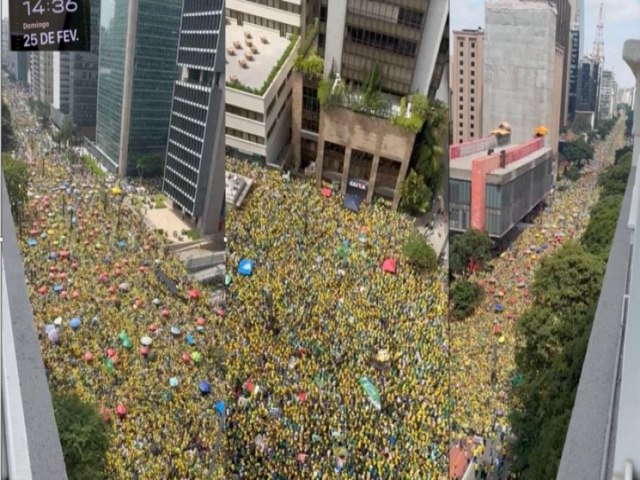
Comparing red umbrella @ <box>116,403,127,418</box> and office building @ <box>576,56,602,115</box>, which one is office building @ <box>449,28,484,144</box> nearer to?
office building @ <box>576,56,602,115</box>

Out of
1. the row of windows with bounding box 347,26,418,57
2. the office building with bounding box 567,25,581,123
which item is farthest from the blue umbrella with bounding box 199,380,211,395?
the office building with bounding box 567,25,581,123

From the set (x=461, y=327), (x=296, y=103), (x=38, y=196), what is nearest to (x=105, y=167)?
(x=38, y=196)

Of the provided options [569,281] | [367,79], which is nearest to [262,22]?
[367,79]

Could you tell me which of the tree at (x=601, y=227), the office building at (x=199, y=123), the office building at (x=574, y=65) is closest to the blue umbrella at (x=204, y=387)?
the office building at (x=199, y=123)

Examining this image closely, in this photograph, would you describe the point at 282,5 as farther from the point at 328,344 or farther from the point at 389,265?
the point at 328,344

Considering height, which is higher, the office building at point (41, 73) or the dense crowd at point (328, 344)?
the office building at point (41, 73)

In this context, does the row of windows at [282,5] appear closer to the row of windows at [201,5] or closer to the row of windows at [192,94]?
the row of windows at [201,5]
